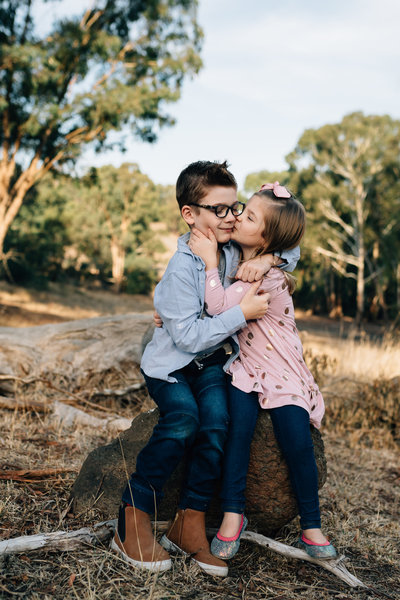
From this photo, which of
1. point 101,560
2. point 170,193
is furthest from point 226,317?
point 170,193

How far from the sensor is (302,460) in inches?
104

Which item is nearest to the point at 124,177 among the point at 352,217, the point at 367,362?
the point at 352,217

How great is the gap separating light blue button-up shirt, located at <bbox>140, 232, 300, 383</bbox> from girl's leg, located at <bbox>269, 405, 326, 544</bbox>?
1.39ft

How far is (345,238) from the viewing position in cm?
2448

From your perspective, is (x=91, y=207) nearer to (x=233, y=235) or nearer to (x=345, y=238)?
(x=345, y=238)

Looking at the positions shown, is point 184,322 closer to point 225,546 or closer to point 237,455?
point 237,455

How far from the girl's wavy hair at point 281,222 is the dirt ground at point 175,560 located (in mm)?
1673

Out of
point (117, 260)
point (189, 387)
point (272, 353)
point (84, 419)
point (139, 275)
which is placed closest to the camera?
point (189, 387)

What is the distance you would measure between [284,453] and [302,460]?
106 millimetres

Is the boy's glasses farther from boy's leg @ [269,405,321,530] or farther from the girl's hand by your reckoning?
boy's leg @ [269,405,321,530]

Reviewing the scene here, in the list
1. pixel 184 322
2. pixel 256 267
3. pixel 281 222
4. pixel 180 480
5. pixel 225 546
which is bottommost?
pixel 225 546

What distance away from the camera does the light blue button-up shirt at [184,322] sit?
254 centimetres

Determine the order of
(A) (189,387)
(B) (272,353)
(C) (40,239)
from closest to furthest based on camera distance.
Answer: (A) (189,387) → (B) (272,353) → (C) (40,239)

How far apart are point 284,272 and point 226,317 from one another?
20.8 inches
